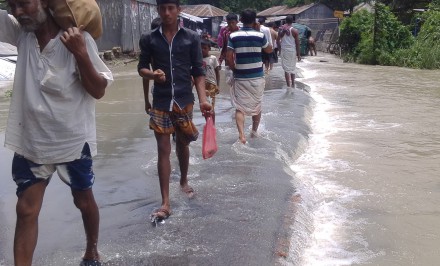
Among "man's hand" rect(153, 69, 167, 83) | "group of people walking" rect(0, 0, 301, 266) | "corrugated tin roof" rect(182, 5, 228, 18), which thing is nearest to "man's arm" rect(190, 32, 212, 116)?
"man's hand" rect(153, 69, 167, 83)

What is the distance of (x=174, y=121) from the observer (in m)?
4.56

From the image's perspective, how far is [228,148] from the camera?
269 inches

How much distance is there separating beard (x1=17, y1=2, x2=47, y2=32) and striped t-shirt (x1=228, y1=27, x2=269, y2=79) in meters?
4.30

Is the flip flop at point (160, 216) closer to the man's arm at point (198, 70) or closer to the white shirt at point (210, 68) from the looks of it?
the man's arm at point (198, 70)

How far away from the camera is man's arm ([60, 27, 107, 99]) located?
2760mm

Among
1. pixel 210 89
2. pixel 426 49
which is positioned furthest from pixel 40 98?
pixel 426 49

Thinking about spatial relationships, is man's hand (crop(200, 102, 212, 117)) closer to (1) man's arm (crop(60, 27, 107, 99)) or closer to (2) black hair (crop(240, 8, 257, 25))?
(1) man's arm (crop(60, 27, 107, 99))

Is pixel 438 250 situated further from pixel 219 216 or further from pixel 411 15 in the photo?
pixel 411 15

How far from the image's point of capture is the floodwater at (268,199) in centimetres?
388

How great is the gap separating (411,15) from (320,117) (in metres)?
19.9

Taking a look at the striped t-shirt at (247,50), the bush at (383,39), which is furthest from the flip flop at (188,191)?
the bush at (383,39)

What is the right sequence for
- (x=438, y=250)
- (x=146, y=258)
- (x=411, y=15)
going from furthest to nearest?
(x=411, y=15) → (x=438, y=250) → (x=146, y=258)

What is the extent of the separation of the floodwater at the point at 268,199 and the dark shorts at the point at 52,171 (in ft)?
2.39

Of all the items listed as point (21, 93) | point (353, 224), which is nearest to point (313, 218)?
point (353, 224)
